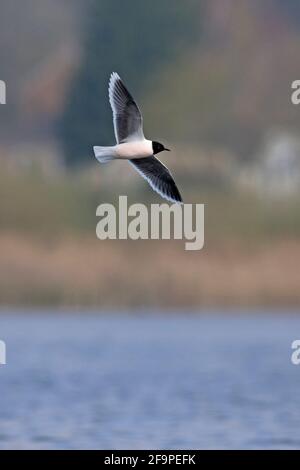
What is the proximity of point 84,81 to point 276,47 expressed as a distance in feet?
54.4

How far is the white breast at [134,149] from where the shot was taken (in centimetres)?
2045

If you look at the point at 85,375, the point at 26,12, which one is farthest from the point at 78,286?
the point at 26,12

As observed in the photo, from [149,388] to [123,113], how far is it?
486 inches

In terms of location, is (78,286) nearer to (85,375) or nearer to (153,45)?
(153,45)

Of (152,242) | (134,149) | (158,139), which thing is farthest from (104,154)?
(158,139)

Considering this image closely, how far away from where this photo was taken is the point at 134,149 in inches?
810

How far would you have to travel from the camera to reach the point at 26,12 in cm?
12238

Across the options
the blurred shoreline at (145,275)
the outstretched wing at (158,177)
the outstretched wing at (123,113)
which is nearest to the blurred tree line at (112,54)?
the blurred shoreline at (145,275)

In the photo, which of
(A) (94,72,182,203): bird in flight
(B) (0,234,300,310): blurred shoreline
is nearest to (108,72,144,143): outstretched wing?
(A) (94,72,182,203): bird in flight

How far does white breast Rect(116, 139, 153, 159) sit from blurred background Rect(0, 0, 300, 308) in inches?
1963

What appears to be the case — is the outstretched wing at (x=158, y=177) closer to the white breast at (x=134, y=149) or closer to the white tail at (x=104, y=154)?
the white breast at (x=134, y=149)

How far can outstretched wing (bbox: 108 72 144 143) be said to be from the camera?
2098 centimetres

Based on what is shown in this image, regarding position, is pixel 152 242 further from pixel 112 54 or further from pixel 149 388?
pixel 149 388

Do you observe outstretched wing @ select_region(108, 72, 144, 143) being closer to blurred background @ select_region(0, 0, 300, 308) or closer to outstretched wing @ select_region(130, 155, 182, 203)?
outstretched wing @ select_region(130, 155, 182, 203)
